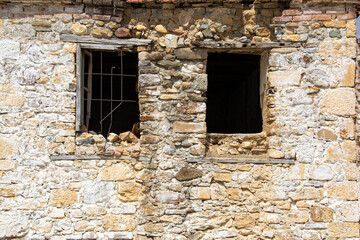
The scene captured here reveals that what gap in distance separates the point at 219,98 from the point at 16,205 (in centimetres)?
707

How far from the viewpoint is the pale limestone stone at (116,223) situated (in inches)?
157

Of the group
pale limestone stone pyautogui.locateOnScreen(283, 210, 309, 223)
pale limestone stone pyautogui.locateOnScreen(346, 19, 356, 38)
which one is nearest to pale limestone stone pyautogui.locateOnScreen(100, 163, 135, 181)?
pale limestone stone pyautogui.locateOnScreen(283, 210, 309, 223)

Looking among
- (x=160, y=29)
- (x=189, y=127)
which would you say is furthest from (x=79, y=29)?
(x=189, y=127)

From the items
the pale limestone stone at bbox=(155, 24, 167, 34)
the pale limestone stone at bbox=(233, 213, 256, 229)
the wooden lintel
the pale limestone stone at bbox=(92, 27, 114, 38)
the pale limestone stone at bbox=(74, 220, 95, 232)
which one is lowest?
the pale limestone stone at bbox=(74, 220, 95, 232)

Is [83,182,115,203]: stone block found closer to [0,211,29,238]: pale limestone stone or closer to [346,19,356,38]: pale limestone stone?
[0,211,29,238]: pale limestone stone

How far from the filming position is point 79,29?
4082 mm

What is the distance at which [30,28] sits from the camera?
408 centimetres

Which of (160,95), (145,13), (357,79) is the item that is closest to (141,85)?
(160,95)

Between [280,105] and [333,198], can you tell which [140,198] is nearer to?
[280,105]

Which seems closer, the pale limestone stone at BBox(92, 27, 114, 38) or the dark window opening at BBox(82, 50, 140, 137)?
the pale limestone stone at BBox(92, 27, 114, 38)

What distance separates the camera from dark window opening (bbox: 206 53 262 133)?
236 inches

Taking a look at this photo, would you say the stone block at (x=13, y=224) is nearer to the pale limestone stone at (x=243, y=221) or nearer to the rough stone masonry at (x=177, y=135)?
the rough stone masonry at (x=177, y=135)

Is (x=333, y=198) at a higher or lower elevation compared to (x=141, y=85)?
lower

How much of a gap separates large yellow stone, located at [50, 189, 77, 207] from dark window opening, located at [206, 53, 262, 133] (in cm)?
334
